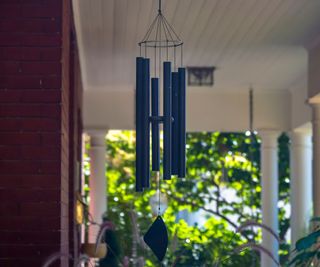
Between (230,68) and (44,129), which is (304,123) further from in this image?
(44,129)

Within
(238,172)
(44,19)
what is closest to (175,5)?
(44,19)

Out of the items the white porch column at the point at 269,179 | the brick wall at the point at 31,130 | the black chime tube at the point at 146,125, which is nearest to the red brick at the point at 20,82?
the brick wall at the point at 31,130

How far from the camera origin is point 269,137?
34.5 feet

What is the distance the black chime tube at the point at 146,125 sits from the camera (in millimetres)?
4250

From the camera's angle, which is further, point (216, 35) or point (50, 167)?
point (216, 35)

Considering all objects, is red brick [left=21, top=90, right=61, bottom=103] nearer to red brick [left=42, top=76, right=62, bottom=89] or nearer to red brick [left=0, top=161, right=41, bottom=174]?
red brick [left=42, top=76, right=62, bottom=89]

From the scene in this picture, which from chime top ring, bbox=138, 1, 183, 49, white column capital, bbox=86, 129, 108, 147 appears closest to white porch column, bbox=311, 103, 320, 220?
chime top ring, bbox=138, 1, 183, 49

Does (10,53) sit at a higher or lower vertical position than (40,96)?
higher

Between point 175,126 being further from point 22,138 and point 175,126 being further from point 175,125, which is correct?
point 22,138

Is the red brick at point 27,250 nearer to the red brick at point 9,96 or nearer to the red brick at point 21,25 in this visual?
the red brick at point 9,96

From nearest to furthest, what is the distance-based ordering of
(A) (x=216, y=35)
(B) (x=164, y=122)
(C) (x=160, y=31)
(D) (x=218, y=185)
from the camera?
(B) (x=164, y=122) < (C) (x=160, y=31) < (A) (x=216, y=35) < (D) (x=218, y=185)

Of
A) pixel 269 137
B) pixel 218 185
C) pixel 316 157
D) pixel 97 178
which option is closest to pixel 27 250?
pixel 316 157

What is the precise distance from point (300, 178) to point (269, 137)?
648 millimetres

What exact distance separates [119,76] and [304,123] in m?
2.05
